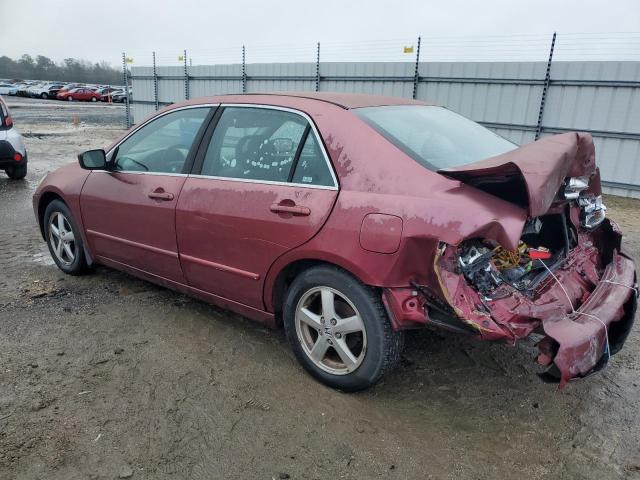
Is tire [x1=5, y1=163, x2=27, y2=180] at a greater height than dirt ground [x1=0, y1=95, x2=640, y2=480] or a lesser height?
lesser

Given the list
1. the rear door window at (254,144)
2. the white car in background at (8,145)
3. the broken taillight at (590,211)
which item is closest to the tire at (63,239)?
the rear door window at (254,144)

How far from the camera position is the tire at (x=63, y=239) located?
4438mm

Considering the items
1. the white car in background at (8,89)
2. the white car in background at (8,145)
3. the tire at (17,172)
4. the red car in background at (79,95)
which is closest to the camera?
the white car in background at (8,145)

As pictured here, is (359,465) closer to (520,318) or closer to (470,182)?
(520,318)

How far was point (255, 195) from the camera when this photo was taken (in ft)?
9.95

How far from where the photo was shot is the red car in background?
4620cm

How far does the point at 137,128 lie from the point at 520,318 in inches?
121

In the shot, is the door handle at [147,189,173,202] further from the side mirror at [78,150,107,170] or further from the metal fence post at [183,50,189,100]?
the metal fence post at [183,50,189,100]

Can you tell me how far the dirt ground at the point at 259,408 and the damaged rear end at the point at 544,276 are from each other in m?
0.46

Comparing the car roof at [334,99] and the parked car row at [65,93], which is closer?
the car roof at [334,99]

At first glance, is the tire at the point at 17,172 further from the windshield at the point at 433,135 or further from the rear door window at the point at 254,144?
the windshield at the point at 433,135

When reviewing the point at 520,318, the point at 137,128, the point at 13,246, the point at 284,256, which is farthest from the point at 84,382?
the point at 13,246

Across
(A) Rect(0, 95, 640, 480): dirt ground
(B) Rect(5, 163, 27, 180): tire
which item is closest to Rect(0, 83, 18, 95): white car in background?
(B) Rect(5, 163, 27, 180): tire

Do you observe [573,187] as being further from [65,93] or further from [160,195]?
[65,93]
